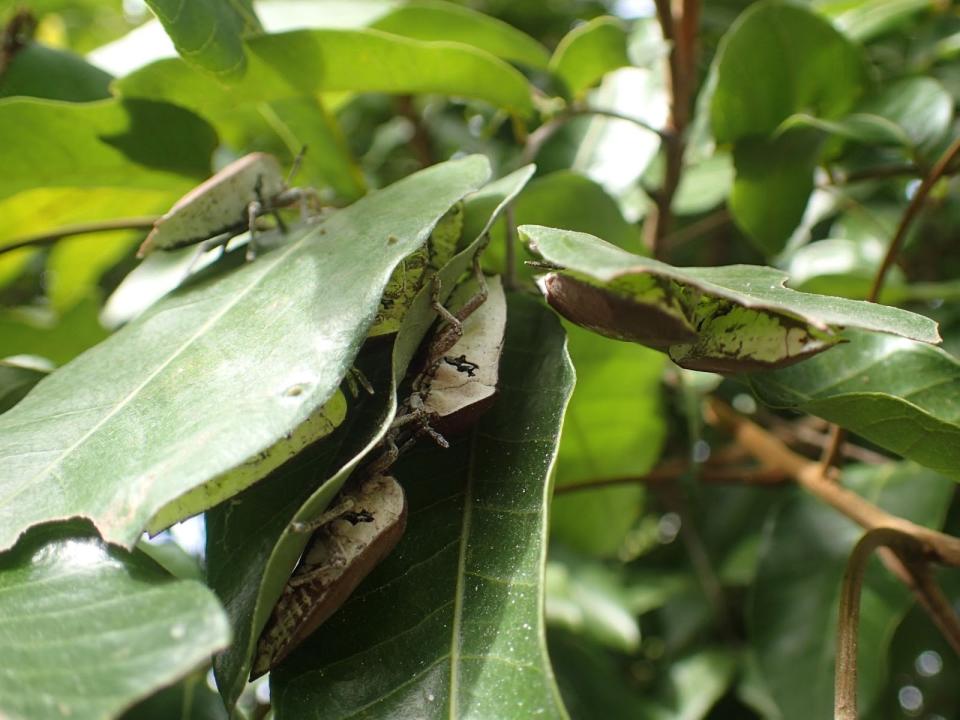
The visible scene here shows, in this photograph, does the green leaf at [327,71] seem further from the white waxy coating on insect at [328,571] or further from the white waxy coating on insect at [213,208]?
the white waxy coating on insect at [328,571]

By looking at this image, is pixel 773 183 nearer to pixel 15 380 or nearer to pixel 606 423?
pixel 606 423

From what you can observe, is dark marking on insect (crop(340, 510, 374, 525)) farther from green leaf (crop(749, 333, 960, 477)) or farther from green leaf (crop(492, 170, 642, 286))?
green leaf (crop(492, 170, 642, 286))

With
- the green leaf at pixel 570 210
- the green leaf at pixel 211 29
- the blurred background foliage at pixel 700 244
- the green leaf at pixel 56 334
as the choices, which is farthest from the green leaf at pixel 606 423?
the green leaf at pixel 56 334

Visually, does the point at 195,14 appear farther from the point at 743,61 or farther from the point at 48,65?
the point at 743,61

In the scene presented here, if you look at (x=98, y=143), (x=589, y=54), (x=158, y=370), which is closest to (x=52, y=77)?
(x=98, y=143)

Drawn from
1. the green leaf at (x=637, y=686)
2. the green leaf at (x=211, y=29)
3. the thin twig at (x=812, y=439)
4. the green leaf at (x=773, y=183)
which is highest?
the green leaf at (x=211, y=29)

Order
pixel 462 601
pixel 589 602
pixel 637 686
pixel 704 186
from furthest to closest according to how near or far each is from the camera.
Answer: pixel 637 686 < pixel 589 602 < pixel 704 186 < pixel 462 601
